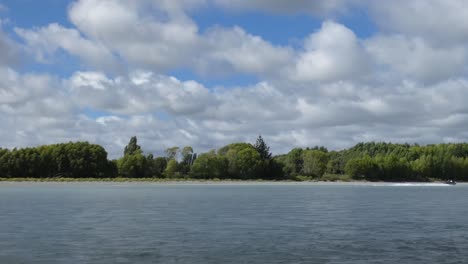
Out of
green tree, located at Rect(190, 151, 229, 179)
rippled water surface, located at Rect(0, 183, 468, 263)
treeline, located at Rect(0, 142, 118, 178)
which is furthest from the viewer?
green tree, located at Rect(190, 151, 229, 179)

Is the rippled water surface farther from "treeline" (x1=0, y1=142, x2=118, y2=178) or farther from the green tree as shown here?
the green tree

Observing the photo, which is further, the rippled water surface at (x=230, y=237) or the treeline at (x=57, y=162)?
the treeline at (x=57, y=162)

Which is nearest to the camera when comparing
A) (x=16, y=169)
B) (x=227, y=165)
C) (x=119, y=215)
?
(x=119, y=215)

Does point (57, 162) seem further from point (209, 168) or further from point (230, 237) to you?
point (230, 237)

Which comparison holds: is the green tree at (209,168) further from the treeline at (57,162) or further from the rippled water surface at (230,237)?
the rippled water surface at (230,237)

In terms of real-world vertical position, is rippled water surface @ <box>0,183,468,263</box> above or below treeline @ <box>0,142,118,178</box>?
below

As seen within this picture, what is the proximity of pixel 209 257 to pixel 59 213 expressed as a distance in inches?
1128

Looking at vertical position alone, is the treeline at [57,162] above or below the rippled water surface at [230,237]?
above

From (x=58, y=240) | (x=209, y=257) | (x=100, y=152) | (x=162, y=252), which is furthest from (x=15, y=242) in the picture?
(x=100, y=152)

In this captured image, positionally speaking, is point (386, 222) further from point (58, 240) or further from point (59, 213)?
point (59, 213)

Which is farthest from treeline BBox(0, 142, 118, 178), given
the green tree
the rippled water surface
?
the rippled water surface

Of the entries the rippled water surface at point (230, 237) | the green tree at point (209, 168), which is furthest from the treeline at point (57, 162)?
Result: the rippled water surface at point (230, 237)

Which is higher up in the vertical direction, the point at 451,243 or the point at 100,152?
the point at 100,152

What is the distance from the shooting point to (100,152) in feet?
607
